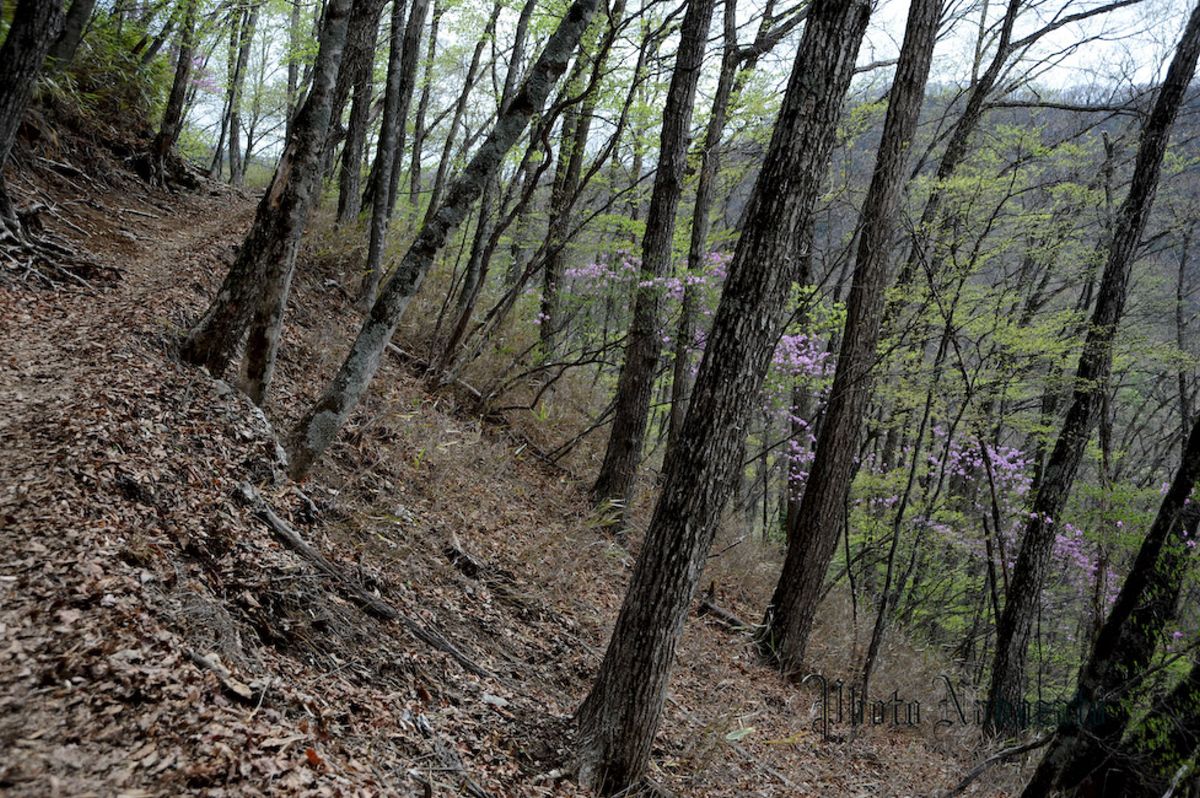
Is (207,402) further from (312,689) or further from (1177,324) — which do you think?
(1177,324)

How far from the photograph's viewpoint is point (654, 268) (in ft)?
26.2

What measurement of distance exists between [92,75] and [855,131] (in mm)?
12120

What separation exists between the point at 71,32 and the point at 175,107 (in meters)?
2.38

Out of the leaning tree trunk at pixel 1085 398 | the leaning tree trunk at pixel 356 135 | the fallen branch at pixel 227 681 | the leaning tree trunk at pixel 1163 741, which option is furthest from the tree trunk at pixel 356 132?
the leaning tree trunk at pixel 1163 741

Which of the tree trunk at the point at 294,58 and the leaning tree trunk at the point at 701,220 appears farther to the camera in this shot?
the tree trunk at the point at 294,58

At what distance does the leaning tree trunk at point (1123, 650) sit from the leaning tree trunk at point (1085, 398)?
4181mm

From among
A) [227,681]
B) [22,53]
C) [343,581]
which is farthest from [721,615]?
[22,53]

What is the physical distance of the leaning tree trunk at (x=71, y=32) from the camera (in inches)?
344

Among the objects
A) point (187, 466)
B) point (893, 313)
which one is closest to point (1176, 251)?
point (893, 313)

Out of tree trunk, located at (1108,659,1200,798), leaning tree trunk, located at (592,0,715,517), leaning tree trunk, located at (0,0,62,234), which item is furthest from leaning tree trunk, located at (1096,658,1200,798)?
leaning tree trunk, located at (0,0,62,234)

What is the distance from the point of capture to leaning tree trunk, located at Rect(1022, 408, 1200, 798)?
438 centimetres

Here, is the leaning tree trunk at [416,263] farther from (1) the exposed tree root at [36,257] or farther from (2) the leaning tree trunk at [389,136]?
Answer: (2) the leaning tree trunk at [389,136]

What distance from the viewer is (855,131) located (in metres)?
11.7

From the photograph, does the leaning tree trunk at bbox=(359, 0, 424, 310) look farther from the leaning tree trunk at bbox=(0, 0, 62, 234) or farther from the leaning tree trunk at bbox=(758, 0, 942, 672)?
the leaning tree trunk at bbox=(758, 0, 942, 672)
